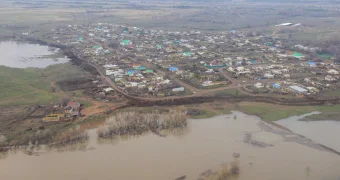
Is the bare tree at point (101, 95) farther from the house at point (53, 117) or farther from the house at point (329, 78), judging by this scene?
the house at point (329, 78)

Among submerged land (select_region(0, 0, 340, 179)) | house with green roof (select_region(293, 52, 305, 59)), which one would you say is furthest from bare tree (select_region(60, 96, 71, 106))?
house with green roof (select_region(293, 52, 305, 59))

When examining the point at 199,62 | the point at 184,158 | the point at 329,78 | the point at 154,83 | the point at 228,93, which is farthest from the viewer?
the point at 199,62

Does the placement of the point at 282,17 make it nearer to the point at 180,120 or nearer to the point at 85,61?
the point at 85,61

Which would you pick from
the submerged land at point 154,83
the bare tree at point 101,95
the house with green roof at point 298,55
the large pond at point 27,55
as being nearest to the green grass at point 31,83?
the submerged land at point 154,83

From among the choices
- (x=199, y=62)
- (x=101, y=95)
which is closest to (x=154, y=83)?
(x=101, y=95)

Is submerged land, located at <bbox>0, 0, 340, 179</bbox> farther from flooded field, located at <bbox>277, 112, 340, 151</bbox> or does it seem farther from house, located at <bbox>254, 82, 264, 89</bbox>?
flooded field, located at <bbox>277, 112, 340, 151</bbox>

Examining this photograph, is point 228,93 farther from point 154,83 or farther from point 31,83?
point 31,83
